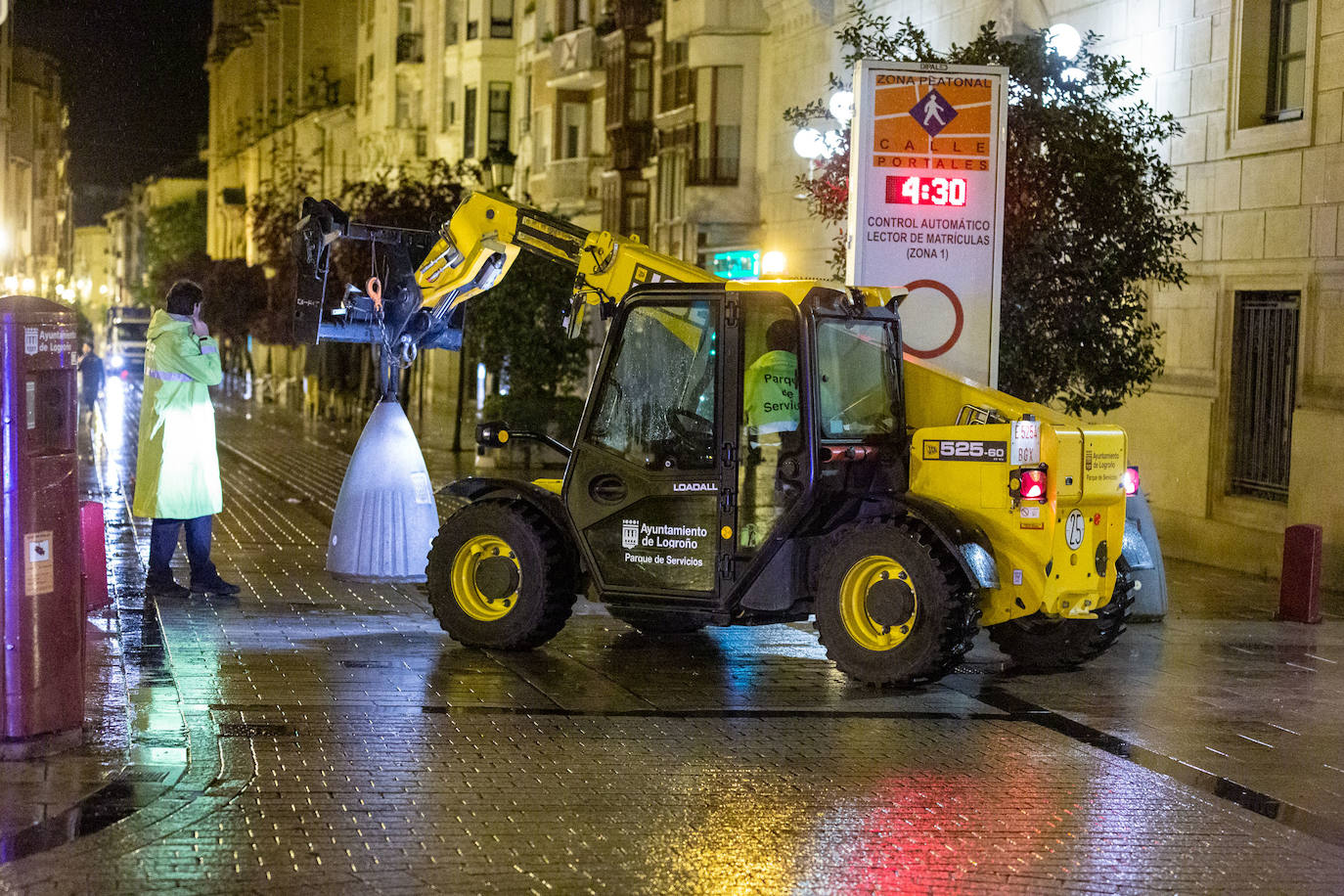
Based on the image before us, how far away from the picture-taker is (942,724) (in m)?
9.09

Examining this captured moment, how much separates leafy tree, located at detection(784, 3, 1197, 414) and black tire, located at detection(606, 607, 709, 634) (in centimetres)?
409

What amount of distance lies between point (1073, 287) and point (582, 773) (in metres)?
8.07

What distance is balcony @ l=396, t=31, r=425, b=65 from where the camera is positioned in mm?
54812

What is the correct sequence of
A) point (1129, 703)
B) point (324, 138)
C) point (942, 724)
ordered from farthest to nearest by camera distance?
point (324, 138) < point (1129, 703) < point (942, 724)

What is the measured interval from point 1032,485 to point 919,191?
3.69 m

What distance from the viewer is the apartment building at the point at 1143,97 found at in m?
16.2

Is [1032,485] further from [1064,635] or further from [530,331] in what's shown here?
[530,331]

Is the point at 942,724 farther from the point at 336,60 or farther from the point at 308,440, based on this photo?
the point at 336,60

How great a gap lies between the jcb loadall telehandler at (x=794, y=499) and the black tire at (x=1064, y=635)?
13mm

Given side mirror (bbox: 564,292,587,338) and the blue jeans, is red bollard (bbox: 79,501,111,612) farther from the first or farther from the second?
side mirror (bbox: 564,292,587,338)

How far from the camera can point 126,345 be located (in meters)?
61.6

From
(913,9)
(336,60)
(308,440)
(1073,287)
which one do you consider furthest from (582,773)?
(336,60)

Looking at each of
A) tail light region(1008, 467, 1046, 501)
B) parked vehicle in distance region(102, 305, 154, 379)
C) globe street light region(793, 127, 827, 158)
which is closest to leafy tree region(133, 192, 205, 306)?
parked vehicle in distance region(102, 305, 154, 379)

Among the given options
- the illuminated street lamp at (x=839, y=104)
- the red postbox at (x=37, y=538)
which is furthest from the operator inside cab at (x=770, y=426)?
the illuminated street lamp at (x=839, y=104)
